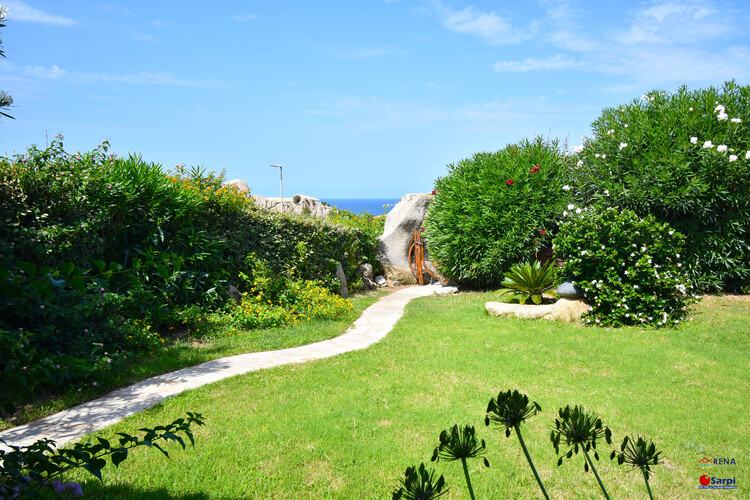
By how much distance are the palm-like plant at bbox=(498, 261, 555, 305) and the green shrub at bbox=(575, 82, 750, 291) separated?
82.9 inches

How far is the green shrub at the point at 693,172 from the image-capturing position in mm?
9070

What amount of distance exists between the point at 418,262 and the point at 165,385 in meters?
10.7

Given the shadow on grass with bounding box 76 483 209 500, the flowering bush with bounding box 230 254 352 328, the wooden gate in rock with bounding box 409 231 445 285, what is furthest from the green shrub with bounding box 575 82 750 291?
the shadow on grass with bounding box 76 483 209 500

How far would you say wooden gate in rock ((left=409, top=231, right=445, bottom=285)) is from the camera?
15114mm

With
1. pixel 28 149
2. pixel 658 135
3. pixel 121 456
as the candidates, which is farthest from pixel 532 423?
pixel 658 135

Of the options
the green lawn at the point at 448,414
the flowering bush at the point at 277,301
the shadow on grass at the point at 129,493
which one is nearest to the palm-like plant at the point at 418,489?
the green lawn at the point at 448,414

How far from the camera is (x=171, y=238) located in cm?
757

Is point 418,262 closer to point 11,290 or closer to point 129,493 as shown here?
point 129,493

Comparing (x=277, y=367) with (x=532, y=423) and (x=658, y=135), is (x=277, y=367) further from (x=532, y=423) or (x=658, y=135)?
(x=658, y=135)

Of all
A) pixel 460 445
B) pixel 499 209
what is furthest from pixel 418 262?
pixel 460 445

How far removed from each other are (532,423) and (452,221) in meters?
7.93

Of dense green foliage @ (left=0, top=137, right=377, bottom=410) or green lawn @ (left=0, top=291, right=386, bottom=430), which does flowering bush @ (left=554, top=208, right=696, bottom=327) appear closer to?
green lawn @ (left=0, top=291, right=386, bottom=430)

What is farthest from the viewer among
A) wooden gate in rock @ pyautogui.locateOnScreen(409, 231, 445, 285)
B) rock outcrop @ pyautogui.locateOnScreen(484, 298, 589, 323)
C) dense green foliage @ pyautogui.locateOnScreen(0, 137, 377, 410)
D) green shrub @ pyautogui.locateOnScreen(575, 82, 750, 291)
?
wooden gate in rock @ pyautogui.locateOnScreen(409, 231, 445, 285)

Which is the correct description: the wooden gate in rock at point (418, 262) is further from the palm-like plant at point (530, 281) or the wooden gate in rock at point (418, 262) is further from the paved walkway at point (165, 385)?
the paved walkway at point (165, 385)
